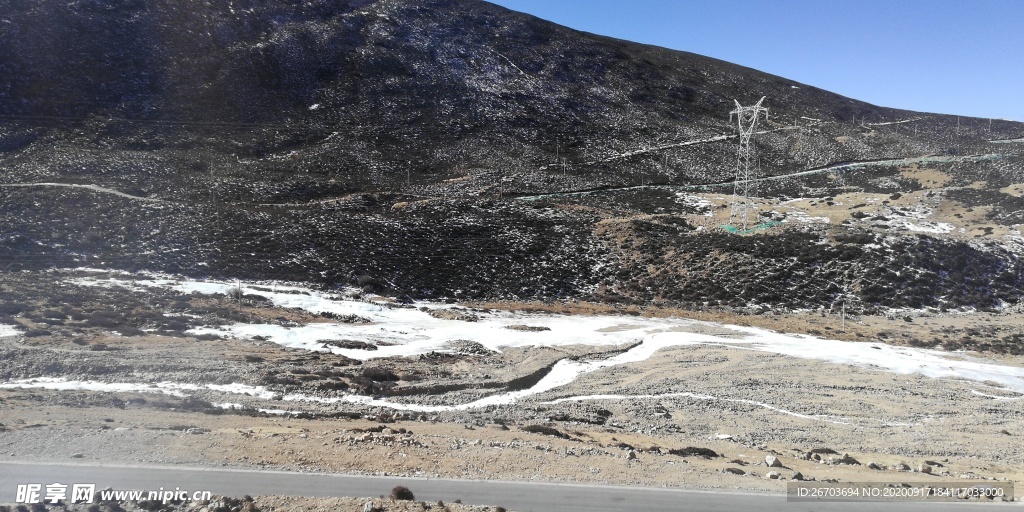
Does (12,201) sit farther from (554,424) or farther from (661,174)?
(661,174)

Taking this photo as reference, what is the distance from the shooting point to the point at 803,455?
14344mm

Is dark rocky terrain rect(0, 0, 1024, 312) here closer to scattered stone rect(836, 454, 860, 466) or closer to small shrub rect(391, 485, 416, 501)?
scattered stone rect(836, 454, 860, 466)

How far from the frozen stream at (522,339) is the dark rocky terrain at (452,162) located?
4.08 metres

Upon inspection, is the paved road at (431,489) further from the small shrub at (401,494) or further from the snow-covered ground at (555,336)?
the snow-covered ground at (555,336)

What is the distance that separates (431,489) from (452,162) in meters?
59.1

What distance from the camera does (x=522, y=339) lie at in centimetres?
2683

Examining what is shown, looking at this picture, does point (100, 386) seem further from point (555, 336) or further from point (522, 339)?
point (555, 336)

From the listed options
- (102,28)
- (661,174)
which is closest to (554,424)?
(661,174)

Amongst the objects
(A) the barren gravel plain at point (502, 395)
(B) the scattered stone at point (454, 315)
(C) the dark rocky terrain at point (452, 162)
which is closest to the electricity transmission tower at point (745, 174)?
(C) the dark rocky terrain at point (452, 162)

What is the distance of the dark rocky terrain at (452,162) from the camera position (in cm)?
3703

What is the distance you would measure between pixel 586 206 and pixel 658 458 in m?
41.8

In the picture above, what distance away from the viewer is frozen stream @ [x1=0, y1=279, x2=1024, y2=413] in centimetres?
1906

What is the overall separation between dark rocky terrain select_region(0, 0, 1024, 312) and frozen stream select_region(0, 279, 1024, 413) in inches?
161

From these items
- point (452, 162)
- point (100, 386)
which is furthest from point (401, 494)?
point (452, 162)
